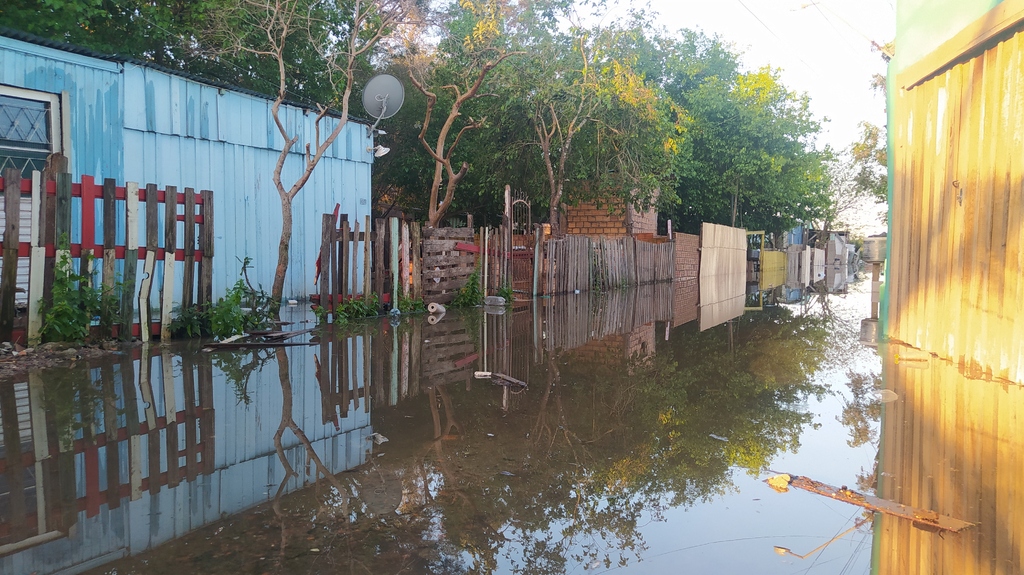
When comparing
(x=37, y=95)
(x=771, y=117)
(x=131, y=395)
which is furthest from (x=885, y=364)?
(x=771, y=117)

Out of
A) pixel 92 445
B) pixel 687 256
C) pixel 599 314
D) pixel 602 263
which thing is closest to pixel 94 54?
pixel 92 445

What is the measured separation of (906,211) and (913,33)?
7.31 feet

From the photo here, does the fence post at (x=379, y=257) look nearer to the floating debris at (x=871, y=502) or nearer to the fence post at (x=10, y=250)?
the fence post at (x=10, y=250)

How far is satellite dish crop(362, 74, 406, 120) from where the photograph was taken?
14.5 metres

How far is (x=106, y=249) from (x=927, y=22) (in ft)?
32.3

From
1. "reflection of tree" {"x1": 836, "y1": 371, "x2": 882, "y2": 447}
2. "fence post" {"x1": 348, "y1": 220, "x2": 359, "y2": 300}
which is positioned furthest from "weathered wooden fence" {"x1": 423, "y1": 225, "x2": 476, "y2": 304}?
"reflection of tree" {"x1": 836, "y1": 371, "x2": 882, "y2": 447}

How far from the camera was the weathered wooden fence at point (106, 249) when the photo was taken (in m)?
7.55

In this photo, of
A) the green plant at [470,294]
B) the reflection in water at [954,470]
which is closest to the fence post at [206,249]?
the green plant at [470,294]

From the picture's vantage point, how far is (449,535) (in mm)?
3268

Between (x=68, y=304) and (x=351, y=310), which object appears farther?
(x=351, y=310)

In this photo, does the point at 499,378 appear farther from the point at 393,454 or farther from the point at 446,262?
the point at 446,262

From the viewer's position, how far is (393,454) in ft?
14.6

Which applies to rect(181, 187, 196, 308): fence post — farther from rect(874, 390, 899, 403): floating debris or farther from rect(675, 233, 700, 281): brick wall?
rect(675, 233, 700, 281): brick wall

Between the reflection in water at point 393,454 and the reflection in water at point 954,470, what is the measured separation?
628mm
